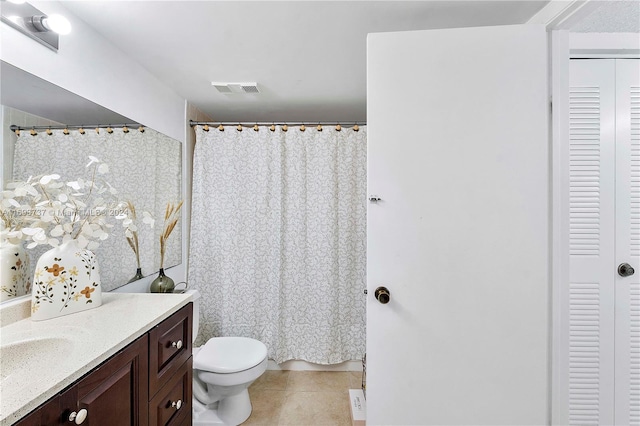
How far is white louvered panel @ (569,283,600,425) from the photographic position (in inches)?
51.2

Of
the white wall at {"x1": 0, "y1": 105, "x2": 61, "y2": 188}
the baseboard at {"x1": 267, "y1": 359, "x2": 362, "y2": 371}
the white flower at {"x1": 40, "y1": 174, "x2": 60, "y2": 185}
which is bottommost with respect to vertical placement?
the baseboard at {"x1": 267, "y1": 359, "x2": 362, "y2": 371}

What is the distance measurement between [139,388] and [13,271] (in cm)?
70

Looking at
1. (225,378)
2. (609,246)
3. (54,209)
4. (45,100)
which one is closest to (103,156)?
(45,100)

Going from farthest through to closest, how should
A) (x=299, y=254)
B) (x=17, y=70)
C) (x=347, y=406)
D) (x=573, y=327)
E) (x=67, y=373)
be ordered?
(x=299, y=254), (x=347, y=406), (x=573, y=327), (x=17, y=70), (x=67, y=373)

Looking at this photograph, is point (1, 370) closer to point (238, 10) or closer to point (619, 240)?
point (238, 10)

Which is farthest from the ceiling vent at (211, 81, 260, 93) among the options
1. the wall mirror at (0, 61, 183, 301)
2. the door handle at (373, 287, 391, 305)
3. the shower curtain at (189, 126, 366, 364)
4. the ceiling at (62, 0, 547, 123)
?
the door handle at (373, 287, 391, 305)

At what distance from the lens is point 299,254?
2268mm

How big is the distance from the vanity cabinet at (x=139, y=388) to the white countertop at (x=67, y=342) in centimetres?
3

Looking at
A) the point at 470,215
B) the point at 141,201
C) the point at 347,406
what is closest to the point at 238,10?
the point at 141,201

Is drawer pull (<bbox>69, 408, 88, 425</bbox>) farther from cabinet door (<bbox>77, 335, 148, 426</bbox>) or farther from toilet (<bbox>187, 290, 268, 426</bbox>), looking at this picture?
toilet (<bbox>187, 290, 268, 426</bbox>)

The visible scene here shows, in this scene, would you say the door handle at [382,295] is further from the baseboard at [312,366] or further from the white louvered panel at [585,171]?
the baseboard at [312,366]

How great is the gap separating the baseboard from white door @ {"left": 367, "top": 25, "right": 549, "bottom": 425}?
1.17 meters

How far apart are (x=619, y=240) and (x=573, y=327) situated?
0.48m

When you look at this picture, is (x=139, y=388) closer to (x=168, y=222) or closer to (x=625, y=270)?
(x=168, y=222)
